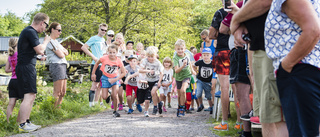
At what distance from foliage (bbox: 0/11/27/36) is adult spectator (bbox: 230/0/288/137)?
328 ft

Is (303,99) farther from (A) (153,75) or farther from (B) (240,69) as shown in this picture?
(A) (153,75)

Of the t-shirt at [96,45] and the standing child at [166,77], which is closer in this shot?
the standing child at [166,77]

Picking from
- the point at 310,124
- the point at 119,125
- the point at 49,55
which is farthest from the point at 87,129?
the point at 310,124

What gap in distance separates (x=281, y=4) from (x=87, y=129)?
177 inches

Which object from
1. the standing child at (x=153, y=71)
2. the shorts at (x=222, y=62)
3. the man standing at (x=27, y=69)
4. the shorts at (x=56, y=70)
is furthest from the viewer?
the standing child at (x=153, y=71)

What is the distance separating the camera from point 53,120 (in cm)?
682

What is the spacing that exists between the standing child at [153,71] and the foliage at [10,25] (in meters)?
94.1

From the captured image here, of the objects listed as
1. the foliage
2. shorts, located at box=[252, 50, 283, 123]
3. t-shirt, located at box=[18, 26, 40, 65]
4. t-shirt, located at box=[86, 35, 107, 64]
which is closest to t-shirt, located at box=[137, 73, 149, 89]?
t-shirt, located at box=[86, 35, 107, 64]

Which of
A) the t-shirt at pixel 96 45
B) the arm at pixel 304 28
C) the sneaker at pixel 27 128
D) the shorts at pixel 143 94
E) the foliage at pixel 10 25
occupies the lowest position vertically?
the sneaker at pixel 27 128

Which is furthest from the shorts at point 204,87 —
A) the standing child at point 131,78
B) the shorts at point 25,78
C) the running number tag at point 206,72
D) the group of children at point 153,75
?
the shorts at point 25,78

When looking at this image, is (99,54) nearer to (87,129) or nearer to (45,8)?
(87,129)

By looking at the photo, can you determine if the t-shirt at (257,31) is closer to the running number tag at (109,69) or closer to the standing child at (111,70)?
the standing child at (111,70)

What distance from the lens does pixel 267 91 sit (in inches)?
95.0

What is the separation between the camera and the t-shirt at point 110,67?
812 cm
